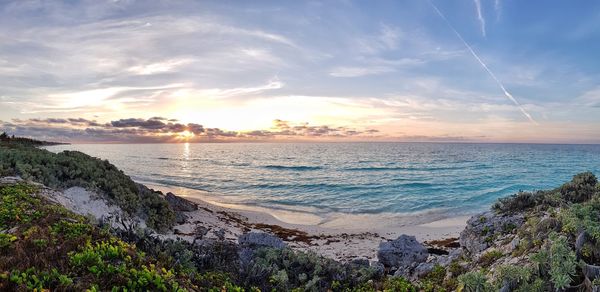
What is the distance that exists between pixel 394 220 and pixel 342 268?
20799mm

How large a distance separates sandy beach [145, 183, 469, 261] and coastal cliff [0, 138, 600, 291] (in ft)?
20.0

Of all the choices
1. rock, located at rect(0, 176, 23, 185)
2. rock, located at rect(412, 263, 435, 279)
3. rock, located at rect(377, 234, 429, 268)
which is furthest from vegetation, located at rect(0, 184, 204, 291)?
rock, located at rect(377, 234, 429, 268)

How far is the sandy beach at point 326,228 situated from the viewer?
1980 centimetres

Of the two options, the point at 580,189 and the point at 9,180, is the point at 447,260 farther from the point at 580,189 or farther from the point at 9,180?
the point at 9,180

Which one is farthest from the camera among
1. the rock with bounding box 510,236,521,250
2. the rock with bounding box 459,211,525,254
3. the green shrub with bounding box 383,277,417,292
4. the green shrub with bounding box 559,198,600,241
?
the rock with bounding box 459,211,525,254

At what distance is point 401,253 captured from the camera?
45.2 feet

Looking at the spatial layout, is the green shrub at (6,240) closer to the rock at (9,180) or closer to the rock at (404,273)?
the rock at (9,180)

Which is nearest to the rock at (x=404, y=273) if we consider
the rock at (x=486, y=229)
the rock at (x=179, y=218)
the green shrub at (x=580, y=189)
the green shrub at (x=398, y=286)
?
the green shrub at (x=398, y=286)

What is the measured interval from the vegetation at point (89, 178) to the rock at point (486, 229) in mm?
15220

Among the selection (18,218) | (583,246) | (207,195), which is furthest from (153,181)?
(583,246)

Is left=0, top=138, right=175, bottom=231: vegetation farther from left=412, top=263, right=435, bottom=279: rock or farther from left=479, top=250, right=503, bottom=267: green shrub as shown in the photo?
left=479, top=250, right=503, bottom=267: green shrub

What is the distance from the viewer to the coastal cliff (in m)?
5.43

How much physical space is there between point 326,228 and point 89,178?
52.9 feet

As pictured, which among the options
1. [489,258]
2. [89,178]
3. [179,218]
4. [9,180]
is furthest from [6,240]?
[179,218]
